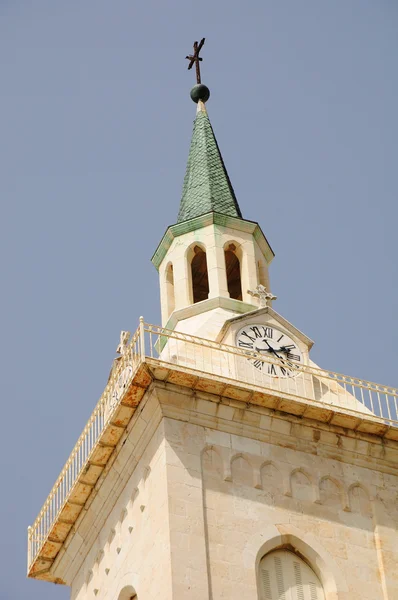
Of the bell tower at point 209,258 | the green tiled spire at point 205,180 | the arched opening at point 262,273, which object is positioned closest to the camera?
the bell tower at point 209,258

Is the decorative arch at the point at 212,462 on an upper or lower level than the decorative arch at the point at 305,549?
upper

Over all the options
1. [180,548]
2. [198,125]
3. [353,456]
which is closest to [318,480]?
[353,456]

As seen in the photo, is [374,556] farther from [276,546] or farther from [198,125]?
[198,125]

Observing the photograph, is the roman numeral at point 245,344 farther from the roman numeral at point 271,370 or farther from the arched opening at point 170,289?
the arched opening at point 170,289

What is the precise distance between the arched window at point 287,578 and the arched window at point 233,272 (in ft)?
24.3

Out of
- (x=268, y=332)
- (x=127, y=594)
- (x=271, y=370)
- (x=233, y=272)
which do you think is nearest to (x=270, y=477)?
(x=271, y=370)

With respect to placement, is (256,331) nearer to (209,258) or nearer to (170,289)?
(209,258)

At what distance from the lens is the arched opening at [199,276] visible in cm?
4225

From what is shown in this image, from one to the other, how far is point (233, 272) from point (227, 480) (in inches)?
271

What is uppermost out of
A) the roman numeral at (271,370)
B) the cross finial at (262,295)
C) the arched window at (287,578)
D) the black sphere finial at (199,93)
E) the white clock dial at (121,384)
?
the black sphere finial at (199,93)

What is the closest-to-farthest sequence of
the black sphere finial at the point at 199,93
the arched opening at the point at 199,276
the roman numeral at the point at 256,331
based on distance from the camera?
the roman numeral at the point at 256,331 → the arched opening at the point at 199,276 → the black sphere finial at the point at 199,93

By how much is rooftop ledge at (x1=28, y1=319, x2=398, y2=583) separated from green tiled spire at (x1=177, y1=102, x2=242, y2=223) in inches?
162

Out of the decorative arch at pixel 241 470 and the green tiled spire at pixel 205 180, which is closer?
the decorative arch at pixel 241 470

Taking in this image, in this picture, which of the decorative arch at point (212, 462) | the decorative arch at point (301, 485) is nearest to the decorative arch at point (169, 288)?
the decorative arch at point (212, 462)
